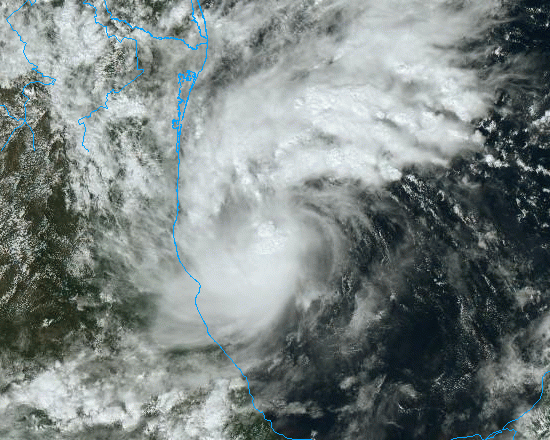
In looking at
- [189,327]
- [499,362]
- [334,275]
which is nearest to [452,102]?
[334,275]

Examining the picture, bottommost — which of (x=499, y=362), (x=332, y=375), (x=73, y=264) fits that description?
(x=499, y=362)

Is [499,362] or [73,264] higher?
[73,264]

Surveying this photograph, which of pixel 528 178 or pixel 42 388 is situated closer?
pixel 528 178

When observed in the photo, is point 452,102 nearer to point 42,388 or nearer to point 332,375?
point 332,375

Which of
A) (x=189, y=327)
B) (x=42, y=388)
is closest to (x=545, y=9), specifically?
(x=189, y=327)

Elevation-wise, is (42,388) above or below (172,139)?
below

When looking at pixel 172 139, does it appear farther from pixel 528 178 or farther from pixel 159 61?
pixel 528 178
